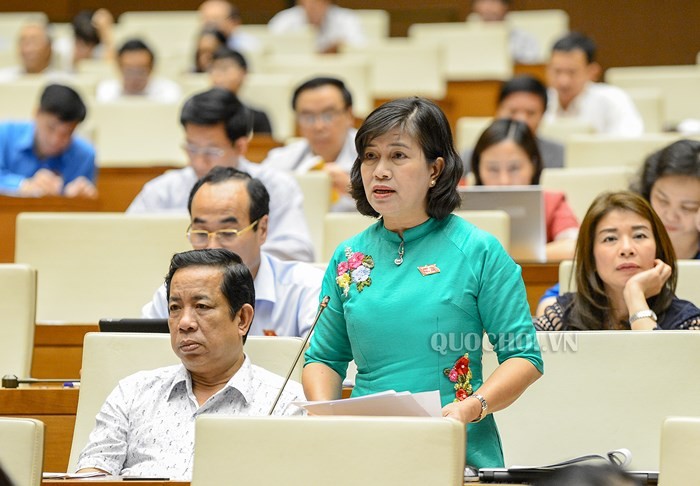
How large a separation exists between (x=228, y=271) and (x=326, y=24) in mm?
4666

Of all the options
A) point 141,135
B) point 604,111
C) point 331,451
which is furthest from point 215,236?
point 604,111

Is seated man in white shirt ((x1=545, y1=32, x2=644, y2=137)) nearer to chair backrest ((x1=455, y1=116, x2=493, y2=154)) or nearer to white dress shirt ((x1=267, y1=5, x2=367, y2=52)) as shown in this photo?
chair backrest ((x1=455, y1=116, x2=493, y2=154))

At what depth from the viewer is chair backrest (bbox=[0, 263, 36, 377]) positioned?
8.95 ft

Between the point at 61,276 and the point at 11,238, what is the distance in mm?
567

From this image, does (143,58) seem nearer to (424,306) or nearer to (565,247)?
(565,247)

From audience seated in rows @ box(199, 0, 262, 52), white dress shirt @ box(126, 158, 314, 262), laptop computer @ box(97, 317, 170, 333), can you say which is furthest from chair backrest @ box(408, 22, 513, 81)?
laptop computer @ box(97, 317, 170, 333)

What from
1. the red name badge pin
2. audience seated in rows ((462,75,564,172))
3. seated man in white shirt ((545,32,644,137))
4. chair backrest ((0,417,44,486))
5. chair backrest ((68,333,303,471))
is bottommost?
chair backrest ((0,417,44,486))

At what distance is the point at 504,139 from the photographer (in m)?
3.76

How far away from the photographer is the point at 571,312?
2.53 meters

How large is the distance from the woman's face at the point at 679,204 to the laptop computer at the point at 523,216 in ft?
1.22

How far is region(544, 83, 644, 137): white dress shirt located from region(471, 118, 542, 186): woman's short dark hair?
1.26m

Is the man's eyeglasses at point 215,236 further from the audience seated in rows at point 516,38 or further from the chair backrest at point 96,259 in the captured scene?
the audience seated in rows at point 516,38

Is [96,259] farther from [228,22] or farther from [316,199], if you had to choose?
[228,22]

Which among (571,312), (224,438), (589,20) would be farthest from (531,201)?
(589,20)
